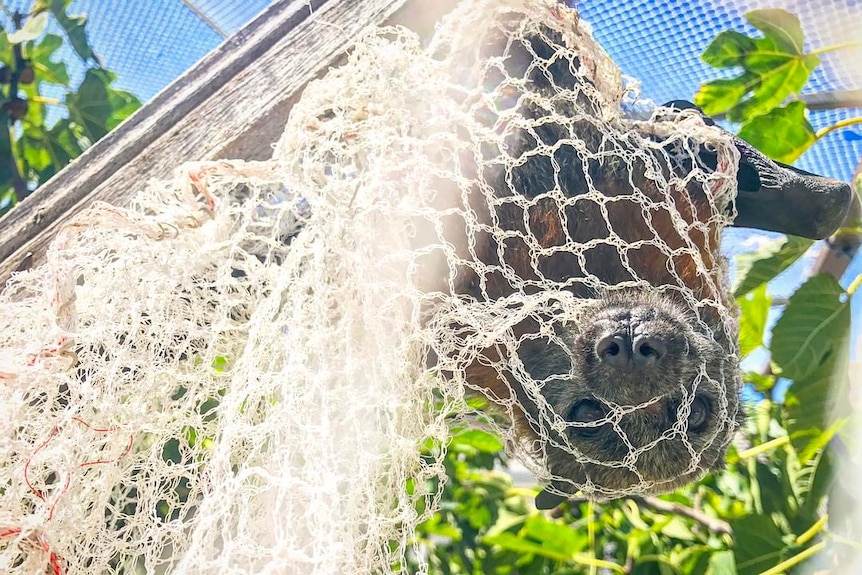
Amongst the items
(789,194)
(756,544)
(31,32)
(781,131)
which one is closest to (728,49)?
(781,131)

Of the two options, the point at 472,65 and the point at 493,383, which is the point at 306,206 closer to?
the point at 472,65

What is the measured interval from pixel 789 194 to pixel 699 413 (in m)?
0.38

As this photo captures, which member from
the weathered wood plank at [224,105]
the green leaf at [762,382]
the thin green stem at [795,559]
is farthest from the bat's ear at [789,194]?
the green leaf at [762,382]

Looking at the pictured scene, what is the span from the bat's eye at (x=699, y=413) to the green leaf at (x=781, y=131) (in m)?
0.58

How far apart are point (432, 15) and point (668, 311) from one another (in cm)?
53

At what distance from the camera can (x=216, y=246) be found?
79cm

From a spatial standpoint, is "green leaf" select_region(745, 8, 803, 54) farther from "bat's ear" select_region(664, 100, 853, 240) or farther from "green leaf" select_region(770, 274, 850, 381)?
"green leaf" select_region(770, 274, 850, 381)

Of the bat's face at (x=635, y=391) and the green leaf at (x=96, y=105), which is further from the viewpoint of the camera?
the green leaf at (x=96, y=105)

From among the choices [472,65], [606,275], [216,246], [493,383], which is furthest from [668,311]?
[216,246]

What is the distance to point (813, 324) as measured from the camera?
4.66 ft

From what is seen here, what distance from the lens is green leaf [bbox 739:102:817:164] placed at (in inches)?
53.3

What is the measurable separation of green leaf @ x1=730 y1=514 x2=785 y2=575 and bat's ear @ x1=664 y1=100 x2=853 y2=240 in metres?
0.76

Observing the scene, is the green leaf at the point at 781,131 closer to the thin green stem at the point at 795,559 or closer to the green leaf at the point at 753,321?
the green leaf at the point at 753,321

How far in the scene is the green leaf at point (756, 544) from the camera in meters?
1.54
